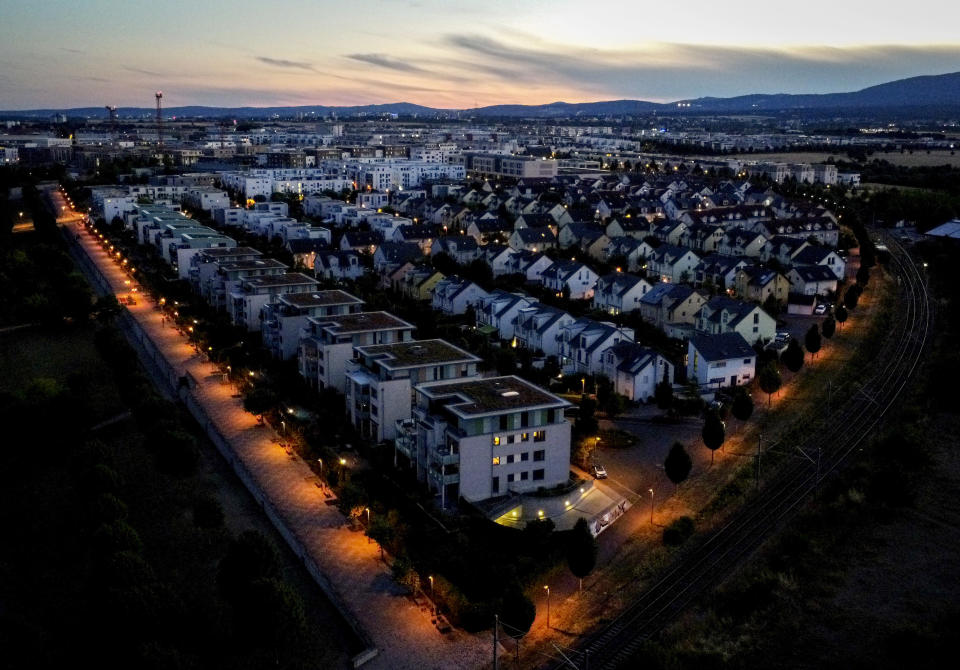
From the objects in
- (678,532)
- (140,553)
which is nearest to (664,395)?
(678,532)

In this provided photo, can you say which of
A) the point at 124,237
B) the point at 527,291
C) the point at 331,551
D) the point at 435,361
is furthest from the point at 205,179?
the point at 331,551

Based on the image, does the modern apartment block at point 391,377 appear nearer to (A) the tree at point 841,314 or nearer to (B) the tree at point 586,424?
(B) the tree at point 586,424

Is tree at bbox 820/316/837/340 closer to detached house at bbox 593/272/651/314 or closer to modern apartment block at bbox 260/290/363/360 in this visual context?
detached house at bbox 593/272/651/314

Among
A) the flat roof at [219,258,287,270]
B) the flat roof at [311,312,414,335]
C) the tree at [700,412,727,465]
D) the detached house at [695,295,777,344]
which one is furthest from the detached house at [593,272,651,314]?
the tree at [700,412,727,465]

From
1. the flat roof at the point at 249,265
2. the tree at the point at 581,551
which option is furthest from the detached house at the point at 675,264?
the tree at the point at 581,551

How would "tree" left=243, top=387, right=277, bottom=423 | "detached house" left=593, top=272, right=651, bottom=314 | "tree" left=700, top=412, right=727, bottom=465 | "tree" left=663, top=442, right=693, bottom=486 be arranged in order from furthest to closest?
"detached house" left=593, top=272, right=651, bottom=314 → "tree" left=243, top=387, right=277, bottom=423 → "tree" left=700, top=412, right=727, bottom=465 → "tree" left=663, top=442, right=693, bottom=486

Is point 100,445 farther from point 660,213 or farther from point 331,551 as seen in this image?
point 660,213
